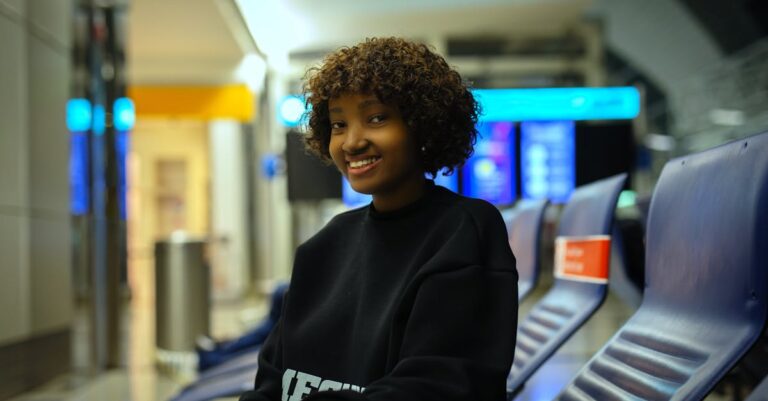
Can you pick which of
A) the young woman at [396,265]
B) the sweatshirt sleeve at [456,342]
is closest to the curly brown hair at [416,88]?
the young woman at [396,265]

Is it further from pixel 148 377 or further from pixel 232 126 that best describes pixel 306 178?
pixel 232 126

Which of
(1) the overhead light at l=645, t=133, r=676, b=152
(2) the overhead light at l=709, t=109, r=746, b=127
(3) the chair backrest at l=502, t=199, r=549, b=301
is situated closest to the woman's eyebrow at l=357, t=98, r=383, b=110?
(3) the chair backrest at l=502, t=199, r=549, b=301

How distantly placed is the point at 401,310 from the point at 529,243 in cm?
172

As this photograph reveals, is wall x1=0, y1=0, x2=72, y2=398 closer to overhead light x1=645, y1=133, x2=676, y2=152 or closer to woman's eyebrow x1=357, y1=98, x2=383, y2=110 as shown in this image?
woman's eyebrow x1=357, y1=98, x2=383, y2=110

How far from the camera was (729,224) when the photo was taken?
134 centimetres

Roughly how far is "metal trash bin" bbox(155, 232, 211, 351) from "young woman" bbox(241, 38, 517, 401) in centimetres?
439

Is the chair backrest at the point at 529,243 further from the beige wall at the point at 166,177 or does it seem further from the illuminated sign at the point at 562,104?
the beige wall at the point at 166,177

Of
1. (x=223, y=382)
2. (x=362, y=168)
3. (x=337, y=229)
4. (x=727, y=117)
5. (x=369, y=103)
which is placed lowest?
(x=223, y=382)

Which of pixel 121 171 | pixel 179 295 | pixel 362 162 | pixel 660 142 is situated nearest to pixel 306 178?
pixel 179 295

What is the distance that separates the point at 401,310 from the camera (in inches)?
45.5

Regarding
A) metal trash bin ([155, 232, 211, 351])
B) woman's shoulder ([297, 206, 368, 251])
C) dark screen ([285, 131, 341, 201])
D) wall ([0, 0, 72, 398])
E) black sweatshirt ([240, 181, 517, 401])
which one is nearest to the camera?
black sweatshirt ([240, 181, 517, 401])

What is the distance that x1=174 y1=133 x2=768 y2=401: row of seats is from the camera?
1.24m

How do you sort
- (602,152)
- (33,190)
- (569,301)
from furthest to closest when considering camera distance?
(602,152), (33,190), (569,301)

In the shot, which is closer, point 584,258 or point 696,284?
point 696,284
